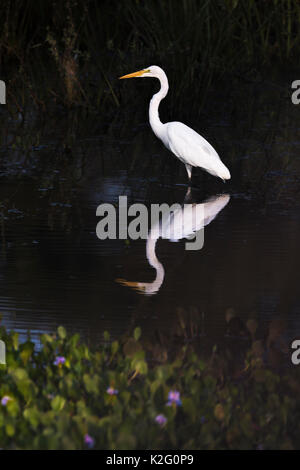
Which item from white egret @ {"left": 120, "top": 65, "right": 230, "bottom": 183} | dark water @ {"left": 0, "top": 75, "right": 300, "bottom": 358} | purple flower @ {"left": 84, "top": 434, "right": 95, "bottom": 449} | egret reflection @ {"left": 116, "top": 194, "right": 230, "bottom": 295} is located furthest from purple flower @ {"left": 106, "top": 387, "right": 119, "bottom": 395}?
white egret @ {"left": 120, "top": 65, "right": 230, "bottom": 183}

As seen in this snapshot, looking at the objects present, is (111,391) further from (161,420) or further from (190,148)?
(190,148)

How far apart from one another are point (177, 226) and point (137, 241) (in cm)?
59

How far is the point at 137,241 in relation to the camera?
7.14 meters

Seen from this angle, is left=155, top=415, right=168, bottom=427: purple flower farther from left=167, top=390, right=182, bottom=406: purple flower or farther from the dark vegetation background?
the dark vegetation background

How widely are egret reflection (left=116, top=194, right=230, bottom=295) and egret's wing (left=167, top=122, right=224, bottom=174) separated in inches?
18.6

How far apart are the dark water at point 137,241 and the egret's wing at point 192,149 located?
0.25m

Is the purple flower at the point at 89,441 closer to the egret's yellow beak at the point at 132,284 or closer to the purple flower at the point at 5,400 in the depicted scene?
the purple flower at the point at 5,400

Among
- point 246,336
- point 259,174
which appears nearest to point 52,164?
point 259,174

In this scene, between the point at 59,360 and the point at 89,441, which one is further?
the point at 59,360

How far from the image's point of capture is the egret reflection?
6086 mm

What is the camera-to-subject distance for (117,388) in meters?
3.94

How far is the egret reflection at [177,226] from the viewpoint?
609 cm

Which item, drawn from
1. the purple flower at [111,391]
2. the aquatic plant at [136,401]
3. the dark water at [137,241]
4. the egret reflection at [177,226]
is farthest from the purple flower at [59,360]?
the egret reflection at [177,226]

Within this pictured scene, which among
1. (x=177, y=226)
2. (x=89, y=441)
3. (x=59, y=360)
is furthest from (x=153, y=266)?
(x=89, y=441)
